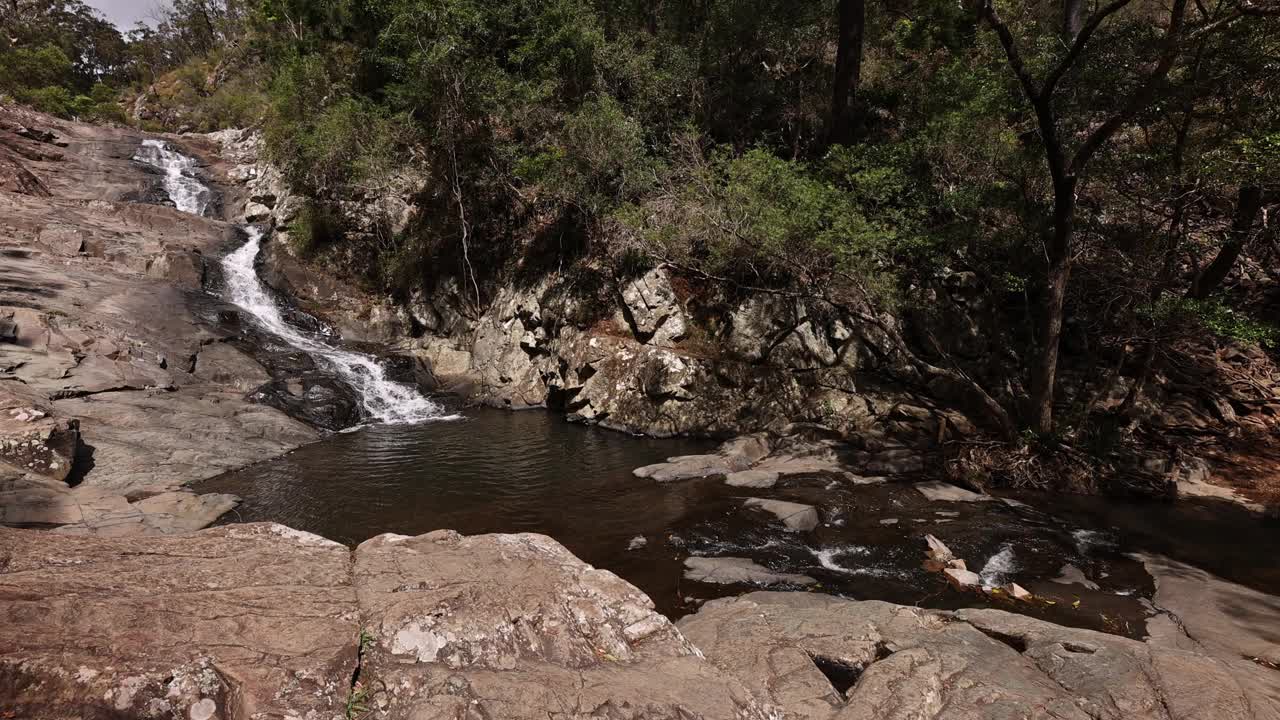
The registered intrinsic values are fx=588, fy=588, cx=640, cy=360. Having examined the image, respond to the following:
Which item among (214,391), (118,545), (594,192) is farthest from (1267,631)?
(214,391)

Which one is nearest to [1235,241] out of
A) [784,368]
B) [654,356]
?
[784,368]

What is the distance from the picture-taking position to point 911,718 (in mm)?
4508

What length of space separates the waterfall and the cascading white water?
73cm

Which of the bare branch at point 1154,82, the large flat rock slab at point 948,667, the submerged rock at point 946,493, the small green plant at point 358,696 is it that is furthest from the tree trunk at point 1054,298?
the small green plant at point 358,696

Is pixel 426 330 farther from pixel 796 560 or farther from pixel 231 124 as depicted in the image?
pixel 231 124

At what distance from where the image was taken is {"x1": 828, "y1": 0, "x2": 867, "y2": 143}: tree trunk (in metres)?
18.2

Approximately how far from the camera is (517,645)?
3.86 meters

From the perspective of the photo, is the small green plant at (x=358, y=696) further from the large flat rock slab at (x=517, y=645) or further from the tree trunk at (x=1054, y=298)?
the tree trunk at (x=1054, y=298)

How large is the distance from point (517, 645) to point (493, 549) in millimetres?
1200

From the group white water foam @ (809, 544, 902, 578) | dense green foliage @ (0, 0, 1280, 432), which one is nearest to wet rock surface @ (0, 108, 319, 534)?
dense green foliage @ (0, 0, 1280, 432)

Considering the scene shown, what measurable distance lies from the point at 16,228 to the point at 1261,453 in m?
33.5

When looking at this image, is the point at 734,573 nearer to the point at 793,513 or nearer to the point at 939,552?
the point at 793,513

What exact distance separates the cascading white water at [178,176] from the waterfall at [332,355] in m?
0.73

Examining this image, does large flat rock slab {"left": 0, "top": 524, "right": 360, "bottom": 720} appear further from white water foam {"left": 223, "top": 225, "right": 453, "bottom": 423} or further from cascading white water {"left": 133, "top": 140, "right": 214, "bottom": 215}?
cascading white water {"left": 133, "top": 140, "right": 214, "bottom": 215}
